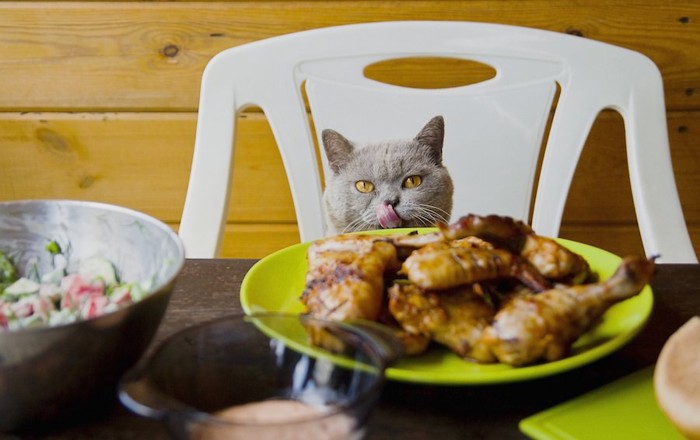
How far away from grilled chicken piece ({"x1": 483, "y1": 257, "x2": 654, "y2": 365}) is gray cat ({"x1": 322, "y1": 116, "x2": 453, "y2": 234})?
22.3 inches

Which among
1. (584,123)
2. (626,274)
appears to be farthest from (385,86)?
(626,274)

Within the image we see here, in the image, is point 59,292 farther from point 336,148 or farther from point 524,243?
point 336,148

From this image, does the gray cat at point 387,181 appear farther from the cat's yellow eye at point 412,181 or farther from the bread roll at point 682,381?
the bread roll at point 682,381

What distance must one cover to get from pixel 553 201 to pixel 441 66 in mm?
474

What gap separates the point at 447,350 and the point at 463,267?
7cm

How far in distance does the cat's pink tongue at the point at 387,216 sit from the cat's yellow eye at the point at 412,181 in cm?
5

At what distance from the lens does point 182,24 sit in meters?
1.50

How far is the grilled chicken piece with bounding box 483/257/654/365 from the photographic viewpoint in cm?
51

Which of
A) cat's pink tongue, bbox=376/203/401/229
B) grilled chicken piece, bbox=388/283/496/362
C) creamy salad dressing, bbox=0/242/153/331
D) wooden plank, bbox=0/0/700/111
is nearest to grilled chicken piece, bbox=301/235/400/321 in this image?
grilled chicken piece, bbox=388/283/496/362

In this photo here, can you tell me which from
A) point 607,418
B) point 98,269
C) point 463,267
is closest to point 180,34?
point 98,269

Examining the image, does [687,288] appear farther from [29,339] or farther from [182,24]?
[182,24]

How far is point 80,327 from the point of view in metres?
0.42

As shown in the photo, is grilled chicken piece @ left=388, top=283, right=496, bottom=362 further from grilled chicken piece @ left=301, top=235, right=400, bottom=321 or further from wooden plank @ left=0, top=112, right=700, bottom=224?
wooden plank @ left=0, top=112, right=700, bottom=224

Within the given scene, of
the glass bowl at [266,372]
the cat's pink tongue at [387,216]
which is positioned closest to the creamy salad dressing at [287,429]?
the glass bowl at [266,372]
